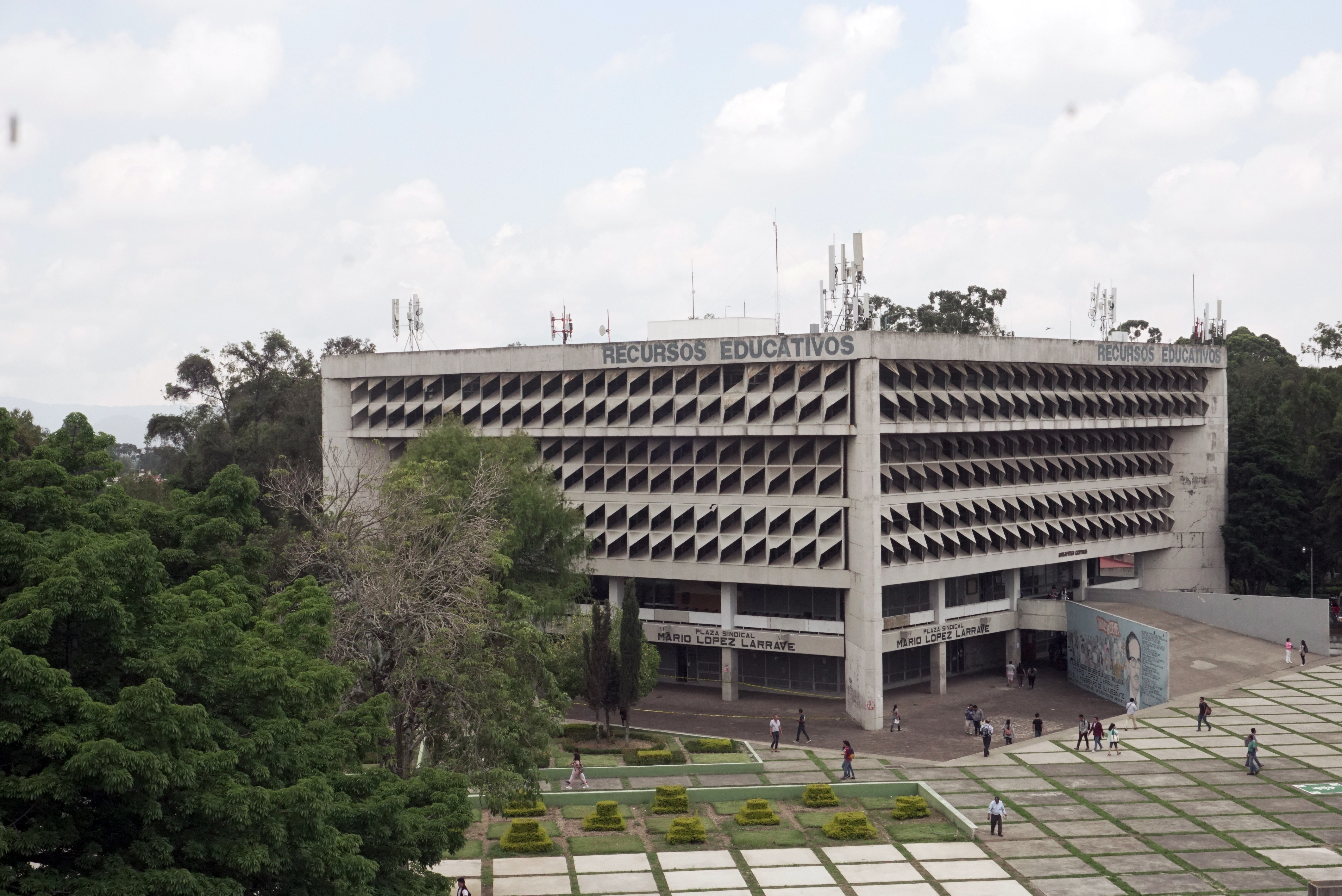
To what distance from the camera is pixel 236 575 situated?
2311cm

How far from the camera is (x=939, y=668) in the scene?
58719 mm

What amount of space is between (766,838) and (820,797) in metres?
4.01

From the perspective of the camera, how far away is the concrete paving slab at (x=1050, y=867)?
3394 centimetres

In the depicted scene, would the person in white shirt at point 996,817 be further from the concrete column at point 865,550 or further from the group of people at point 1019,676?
the group of people at point 1019,676

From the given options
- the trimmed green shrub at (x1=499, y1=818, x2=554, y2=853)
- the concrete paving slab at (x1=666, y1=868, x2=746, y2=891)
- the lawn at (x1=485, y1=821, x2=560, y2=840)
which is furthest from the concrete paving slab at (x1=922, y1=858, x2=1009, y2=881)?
the lawn at (x1=485, y1=821, x2=560, y2=840)

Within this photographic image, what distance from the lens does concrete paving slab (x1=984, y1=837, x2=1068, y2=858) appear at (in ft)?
117

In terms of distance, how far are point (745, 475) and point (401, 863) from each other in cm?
3749

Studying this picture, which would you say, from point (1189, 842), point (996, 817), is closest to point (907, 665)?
point (996, 817)

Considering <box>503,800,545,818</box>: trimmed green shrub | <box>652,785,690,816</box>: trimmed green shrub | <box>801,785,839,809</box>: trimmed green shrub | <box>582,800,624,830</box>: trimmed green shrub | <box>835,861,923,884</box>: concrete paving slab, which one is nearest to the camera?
<box>835,861,923,884</box>: concrete paving slab

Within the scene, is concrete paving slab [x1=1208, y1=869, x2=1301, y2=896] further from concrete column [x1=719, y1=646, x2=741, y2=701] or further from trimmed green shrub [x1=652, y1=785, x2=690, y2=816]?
concrete column [x1=719, y1=646, x2=741, y2=701]

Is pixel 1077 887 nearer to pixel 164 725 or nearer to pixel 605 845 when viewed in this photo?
pixel 605 845

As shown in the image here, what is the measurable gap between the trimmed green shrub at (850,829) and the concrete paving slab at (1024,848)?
3433 mm

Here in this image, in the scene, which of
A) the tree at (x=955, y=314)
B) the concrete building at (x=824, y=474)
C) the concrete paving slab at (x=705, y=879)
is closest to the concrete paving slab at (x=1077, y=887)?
the concrete paving slab at (x=705, y=879)

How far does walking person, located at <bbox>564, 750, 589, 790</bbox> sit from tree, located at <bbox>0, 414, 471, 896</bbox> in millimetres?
19983
